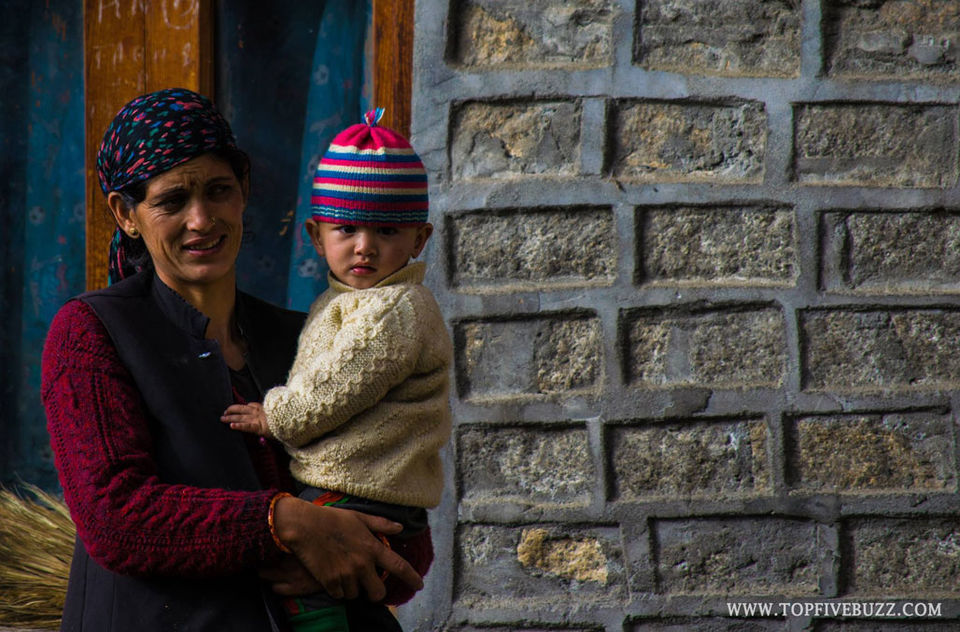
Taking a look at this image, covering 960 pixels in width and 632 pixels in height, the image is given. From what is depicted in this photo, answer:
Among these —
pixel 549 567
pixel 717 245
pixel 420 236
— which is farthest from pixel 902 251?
pixel 420 236

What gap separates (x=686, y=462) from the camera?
3.06 meters

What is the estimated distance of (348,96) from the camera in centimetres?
350

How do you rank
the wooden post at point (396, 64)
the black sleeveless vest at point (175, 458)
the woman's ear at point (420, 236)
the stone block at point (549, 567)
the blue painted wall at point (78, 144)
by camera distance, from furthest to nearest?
the blue painted wall at point (78, 144)
the wooden post at point (396, 64)
the stone block at point (549, 567)
the woman's ear at point (420, 236)
the black sleeveless vest at point (175, 458)

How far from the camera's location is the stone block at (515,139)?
309 centimetres

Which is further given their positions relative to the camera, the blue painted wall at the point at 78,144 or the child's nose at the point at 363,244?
the blue painted wall at the point at 78,144

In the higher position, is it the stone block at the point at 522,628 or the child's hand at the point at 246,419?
the child's hand at the point at 246,419

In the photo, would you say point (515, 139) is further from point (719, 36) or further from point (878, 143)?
point (878, 143)

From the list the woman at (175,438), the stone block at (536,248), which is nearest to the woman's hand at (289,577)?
the woman at (175,438)

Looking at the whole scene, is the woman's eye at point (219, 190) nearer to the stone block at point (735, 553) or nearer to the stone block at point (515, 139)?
the stone block at point (515, 139)

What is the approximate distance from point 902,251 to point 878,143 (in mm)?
354

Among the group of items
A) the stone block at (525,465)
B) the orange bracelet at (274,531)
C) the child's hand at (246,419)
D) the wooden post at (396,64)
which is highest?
the wooden post at (396,64)

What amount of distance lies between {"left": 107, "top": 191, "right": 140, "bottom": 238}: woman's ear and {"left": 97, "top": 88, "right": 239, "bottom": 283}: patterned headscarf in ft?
0.06

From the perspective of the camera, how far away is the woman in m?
1.55

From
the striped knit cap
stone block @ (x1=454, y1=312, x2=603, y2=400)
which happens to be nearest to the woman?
the striped knit cap
